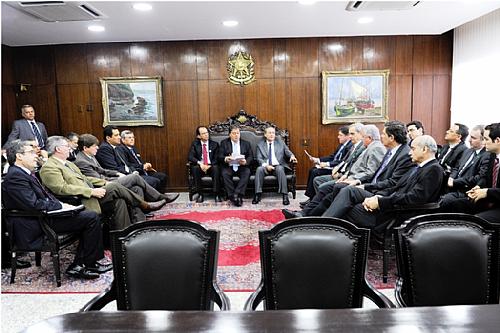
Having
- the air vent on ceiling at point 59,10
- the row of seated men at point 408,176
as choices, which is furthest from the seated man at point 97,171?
the row of seated men at point 408,176

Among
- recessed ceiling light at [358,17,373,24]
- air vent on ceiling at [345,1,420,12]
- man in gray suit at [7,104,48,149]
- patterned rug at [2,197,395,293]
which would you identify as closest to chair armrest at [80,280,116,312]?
patterned rug at [2,197,395,293]

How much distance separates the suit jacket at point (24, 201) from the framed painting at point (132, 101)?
4.34m

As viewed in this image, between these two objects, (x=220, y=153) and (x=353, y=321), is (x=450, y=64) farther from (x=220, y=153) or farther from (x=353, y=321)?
(x=353, y=321)

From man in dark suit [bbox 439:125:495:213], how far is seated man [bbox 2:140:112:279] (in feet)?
11.1

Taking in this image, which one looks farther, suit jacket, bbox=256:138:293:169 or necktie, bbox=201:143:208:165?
necktie, bbox=201:143:208:165

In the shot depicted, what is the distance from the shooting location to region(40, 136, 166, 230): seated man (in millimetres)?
3943

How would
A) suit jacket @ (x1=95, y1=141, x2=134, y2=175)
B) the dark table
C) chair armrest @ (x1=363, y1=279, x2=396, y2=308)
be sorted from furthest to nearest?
suit jacket @ (x1=95, y1=141, x2=134, y2=175) < chair armrest @ (x1=363, y1=279, x2=396, y2=308) < the dark table

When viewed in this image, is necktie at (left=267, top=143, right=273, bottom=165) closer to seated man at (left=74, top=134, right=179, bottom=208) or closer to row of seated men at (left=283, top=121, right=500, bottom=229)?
row of seated men at (left=283, top=121, right=500, bottom=229)

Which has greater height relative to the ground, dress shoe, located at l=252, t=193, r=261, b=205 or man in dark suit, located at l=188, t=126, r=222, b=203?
man in dark suit, located at l=188, t=126, r=222, b=203

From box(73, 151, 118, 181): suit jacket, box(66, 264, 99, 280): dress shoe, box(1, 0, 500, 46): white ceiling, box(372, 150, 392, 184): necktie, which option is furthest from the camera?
box(1, 0, 500, 46): white ceiling

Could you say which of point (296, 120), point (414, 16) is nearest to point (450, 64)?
point (414, 16)

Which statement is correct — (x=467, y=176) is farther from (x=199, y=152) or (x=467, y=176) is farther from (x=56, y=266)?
(x=56, y=266)

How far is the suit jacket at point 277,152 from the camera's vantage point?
694cm

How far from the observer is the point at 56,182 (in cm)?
394
